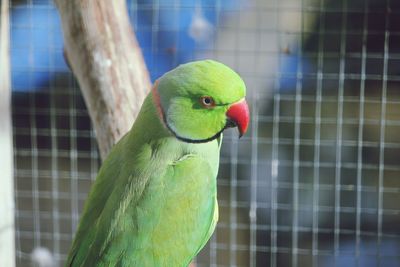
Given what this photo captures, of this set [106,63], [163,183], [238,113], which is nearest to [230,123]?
[238,113]

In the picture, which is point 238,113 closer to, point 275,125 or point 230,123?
point 230,123

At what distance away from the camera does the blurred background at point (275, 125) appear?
4.96 ft

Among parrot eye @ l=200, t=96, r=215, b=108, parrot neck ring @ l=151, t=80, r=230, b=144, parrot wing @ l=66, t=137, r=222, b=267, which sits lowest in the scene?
parrot wing @ l=66, t=137, r=222, b=267

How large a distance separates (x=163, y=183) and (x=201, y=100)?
0.13m

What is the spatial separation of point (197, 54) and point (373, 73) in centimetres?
44

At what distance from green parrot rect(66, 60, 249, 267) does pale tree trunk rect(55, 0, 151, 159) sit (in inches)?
4.8

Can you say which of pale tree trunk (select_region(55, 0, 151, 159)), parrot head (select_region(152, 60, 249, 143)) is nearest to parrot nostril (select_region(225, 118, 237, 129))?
parrot head (select_region(152, 60, 249, 143))

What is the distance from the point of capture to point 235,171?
161 centimetres

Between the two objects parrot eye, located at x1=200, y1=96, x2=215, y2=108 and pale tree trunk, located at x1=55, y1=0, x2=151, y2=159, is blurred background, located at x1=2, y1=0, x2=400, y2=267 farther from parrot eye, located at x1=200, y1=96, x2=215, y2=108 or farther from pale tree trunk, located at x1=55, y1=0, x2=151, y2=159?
parrot eye, located at x1=200, y1=96, x2=215, y2=108

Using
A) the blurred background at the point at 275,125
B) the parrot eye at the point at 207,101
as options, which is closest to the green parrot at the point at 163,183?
the parrot eye at the point at 207,101

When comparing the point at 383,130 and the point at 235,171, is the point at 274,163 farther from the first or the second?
the point at 383,130

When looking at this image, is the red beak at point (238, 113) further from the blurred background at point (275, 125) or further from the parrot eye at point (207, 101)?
the blurred background at point (275, 125)

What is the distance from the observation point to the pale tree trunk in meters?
0.98

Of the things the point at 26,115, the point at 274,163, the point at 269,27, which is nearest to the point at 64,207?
the point at 26,115
